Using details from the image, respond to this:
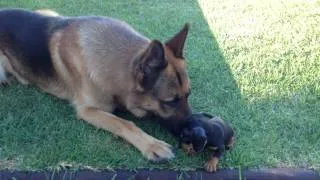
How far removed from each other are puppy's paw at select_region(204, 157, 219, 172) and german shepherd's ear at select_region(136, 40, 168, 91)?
623mm

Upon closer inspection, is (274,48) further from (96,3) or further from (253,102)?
(96,3)

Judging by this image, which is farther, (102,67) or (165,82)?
(102,67)

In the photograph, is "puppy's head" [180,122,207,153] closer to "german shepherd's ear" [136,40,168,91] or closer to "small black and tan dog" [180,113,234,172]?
"small black and tan dog" [180,113,234,172]

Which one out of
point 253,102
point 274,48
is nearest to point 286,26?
point 274,48

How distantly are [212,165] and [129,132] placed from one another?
2.08 ft

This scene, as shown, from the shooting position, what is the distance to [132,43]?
11.6 ft

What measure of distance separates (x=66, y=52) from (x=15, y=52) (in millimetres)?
558

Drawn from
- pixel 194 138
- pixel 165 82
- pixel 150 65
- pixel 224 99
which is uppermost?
pixel 150 65

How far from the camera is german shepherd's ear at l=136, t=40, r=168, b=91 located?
120 inches

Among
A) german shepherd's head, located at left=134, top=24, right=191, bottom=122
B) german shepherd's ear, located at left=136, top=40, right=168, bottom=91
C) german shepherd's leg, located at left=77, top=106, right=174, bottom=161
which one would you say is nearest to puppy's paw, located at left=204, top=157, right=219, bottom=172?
german shepherd's leg, located at left=77, top=106, right=174, bottom=161

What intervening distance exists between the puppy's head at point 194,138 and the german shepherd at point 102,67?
0.40 ft

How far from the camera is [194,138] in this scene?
3098 millimetres

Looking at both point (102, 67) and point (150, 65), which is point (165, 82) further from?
point (102, 67)

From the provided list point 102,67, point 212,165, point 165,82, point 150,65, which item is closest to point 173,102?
point 165,82
